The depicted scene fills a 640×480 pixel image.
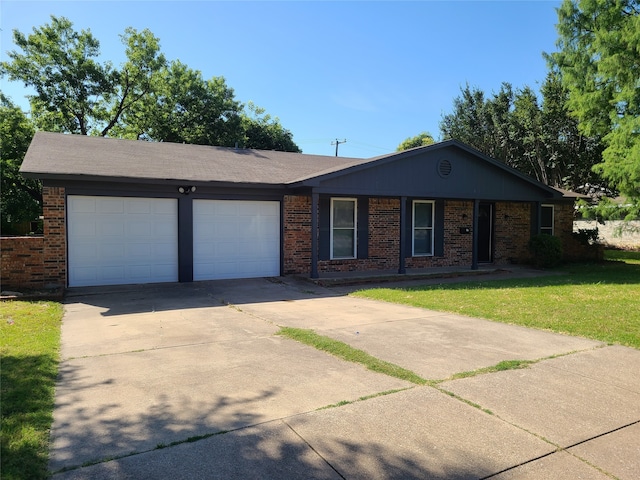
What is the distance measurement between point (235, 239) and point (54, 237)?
163 inches

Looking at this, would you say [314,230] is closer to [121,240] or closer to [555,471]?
[121,240]

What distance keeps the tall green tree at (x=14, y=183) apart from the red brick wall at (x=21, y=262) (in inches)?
392

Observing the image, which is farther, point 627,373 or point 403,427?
point 627,373

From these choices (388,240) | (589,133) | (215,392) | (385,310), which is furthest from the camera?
(589,133)

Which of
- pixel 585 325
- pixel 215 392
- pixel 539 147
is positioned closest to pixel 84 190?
pixel 215 392

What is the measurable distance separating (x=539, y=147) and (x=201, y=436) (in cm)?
2585

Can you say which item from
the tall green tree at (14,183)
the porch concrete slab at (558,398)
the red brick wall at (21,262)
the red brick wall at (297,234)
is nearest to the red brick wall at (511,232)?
the red brick wall at (297,234)

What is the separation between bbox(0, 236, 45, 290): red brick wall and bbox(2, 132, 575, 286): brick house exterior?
22mm

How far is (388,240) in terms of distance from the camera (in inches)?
555

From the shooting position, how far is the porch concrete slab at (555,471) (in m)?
2.79

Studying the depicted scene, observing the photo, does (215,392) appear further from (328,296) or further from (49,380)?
(328,296)

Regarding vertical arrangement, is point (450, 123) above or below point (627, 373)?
above

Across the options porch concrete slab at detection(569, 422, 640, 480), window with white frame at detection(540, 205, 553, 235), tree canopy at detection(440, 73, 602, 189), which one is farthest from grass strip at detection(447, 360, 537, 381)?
tree canopy at detection(440, 73, 602, 189)

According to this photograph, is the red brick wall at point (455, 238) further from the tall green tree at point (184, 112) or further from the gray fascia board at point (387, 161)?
the tall green tree at point (184, 112)
